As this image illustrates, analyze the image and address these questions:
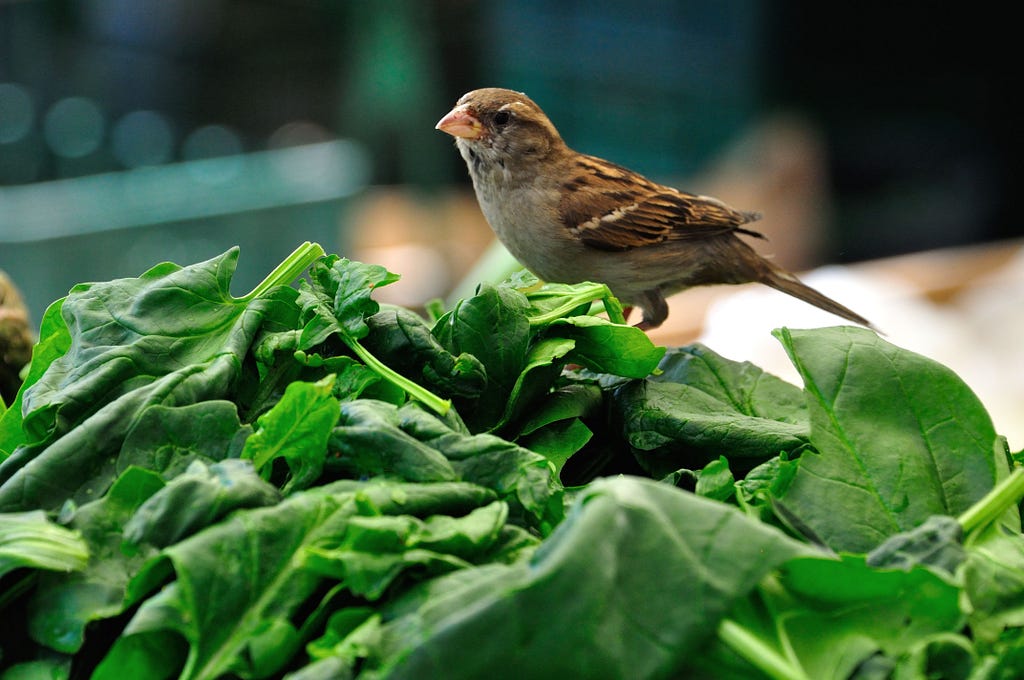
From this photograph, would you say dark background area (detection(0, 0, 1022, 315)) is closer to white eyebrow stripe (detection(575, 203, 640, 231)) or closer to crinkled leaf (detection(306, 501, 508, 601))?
white eyebrow stripe (detection(575, 203, 640, 231))

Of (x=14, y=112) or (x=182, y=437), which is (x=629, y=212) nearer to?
(x=182, y=437)

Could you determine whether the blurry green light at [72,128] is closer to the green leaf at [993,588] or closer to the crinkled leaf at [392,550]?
the crinkled leaf at [392,550]

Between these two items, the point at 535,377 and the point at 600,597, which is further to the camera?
the point at 535,377

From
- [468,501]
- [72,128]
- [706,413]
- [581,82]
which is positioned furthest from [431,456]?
[581,82]

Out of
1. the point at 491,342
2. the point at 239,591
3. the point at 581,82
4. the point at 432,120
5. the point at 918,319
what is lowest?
the point at 432,120

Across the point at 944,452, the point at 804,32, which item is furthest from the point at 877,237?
the point at 944,452

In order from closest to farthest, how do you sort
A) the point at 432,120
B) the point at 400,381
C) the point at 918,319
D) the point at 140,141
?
the point at 400,381 < the point at 918,319 < the point at 140,141 < the point at 432,120

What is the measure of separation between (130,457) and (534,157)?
5.36ft

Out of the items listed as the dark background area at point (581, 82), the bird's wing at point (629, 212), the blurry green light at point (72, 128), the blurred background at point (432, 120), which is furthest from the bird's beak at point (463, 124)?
the dark background area at point (581, 82)

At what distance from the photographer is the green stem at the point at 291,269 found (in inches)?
53.7

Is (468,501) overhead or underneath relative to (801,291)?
overhead

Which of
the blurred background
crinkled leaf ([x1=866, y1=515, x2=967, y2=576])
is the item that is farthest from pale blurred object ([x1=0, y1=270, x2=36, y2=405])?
the blurred background

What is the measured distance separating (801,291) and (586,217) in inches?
24.6

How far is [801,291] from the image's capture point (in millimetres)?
2727
